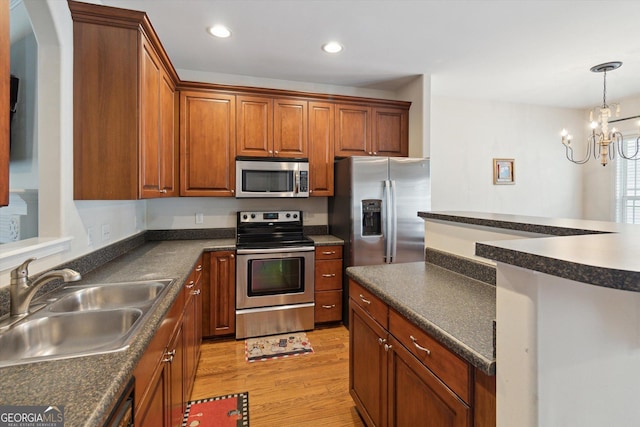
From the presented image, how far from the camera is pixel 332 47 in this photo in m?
2.68

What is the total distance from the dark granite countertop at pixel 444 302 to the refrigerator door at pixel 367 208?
3.63 ft

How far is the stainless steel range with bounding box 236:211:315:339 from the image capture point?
2.88 meters

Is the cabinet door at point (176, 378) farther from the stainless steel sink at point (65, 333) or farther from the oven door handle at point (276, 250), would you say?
the oven door handle at point (276, 250)

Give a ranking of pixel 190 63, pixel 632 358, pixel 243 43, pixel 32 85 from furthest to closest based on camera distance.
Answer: pixel 190 63 < pixel 243 43 < pixel 32 85 < pixel 632 358

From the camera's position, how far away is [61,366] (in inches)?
33.0

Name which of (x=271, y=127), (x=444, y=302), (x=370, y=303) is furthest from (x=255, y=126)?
(x=444, y=302)

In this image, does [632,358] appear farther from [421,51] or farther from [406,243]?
[421,51]

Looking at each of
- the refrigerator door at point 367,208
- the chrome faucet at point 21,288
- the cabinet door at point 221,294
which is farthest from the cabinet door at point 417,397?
the cabinet door at point 221,294

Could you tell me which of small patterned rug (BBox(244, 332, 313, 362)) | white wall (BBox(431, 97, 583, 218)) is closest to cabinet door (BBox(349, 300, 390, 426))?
small patterned rug (BBox(244, 332, 313, 362))

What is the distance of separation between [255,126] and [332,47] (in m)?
1.05

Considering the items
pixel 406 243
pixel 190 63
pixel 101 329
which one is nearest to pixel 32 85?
pixel 101 329

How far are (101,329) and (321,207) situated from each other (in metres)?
2.59

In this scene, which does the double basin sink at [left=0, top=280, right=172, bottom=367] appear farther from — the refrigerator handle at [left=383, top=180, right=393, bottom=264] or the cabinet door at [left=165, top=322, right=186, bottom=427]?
the refrigerator handle at [left=383, top=180, right=393, bottom=264]

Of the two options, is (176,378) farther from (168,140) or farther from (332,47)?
(332,47)
